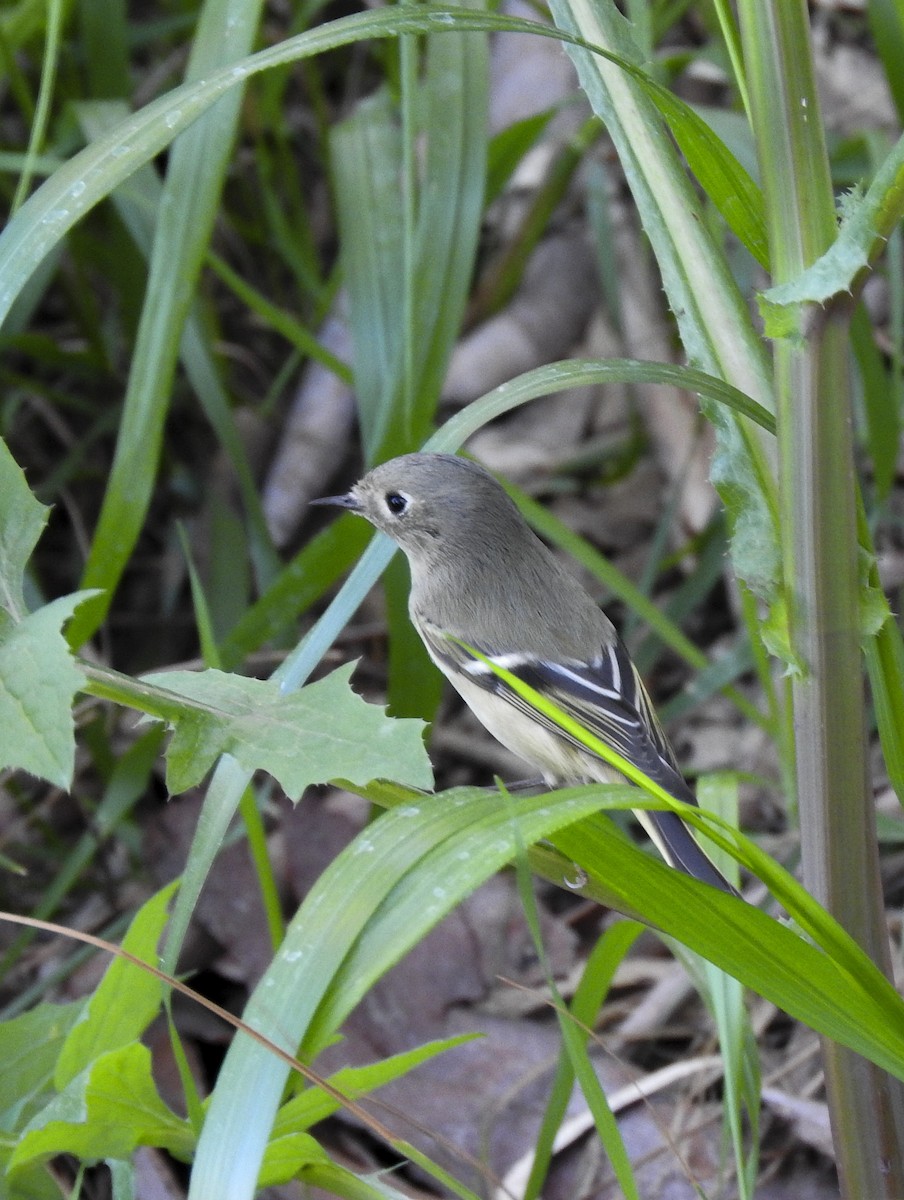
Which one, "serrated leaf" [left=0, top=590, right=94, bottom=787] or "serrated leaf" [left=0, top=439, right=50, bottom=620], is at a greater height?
"serrated leaf" [left=0, top=439, right=50, bottom=620]

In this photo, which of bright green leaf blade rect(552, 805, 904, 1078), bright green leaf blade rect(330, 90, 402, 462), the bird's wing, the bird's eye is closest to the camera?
bright green leaf blade rect(552, 805, 904, 1078)

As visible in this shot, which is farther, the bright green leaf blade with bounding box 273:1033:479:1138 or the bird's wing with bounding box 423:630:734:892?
the bird's wing with bounding box 423:630:734:892

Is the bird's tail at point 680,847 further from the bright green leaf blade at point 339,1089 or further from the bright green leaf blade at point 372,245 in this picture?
the bright green leaf blade at point 372,245

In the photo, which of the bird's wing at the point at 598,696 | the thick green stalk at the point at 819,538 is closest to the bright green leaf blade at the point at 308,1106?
the thick green stalk at the point at 819,538

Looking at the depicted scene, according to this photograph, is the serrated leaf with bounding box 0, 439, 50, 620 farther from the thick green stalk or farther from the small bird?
the small bird

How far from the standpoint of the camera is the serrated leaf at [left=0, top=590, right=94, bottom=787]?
1.30 m

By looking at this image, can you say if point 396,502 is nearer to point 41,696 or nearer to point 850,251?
point 850,251

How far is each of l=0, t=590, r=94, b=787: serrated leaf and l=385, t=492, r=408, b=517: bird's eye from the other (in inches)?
66.7

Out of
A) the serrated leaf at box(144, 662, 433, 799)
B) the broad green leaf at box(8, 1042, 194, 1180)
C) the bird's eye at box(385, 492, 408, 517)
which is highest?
the bird's eye at box(385, 492, 408, 517)

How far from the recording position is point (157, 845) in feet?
12.4

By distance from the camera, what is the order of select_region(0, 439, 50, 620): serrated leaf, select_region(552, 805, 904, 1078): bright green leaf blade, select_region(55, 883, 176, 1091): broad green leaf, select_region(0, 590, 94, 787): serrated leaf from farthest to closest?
select_region(55, 883, 176, 1091): broad green leaf < select_region(0, 439, 50, 620): serrated leaf < select_region(552, 805, 904, 1078): bright green leaf blade < select_region(0, 590, 94, 787): serrated leaf

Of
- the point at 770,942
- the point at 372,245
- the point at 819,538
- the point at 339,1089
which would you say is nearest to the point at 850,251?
the point at 819,538

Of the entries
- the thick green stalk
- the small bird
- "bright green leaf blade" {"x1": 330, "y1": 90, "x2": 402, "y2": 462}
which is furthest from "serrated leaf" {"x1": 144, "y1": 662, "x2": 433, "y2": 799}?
"bright green leaf blade" {"x1": 330, "y1": 90, "x2": 402, "y2": 462}

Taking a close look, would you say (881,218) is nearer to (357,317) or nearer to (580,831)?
(580,831)
